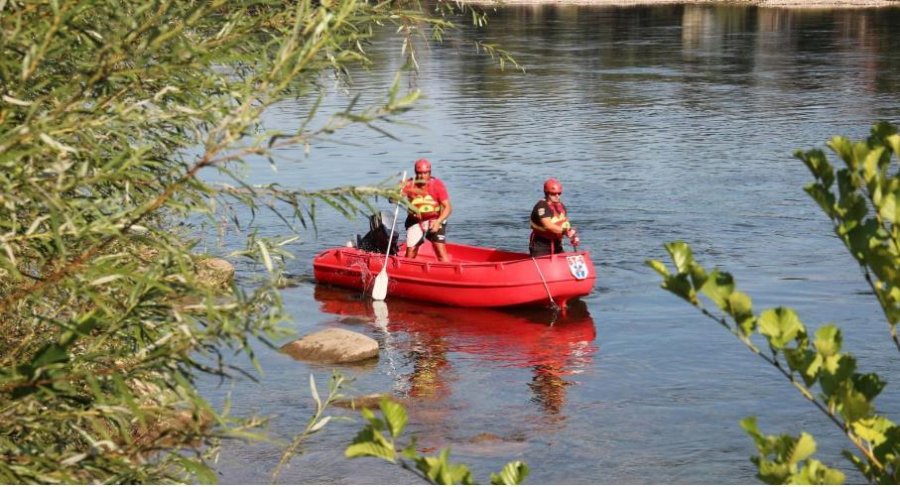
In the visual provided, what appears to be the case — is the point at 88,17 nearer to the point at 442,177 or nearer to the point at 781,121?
the point at 442,177

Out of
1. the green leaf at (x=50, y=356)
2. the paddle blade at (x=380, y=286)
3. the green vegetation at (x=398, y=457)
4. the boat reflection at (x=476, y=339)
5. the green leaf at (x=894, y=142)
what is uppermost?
the green leaf at (x=894, y=142)

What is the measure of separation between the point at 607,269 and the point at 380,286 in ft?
12.9

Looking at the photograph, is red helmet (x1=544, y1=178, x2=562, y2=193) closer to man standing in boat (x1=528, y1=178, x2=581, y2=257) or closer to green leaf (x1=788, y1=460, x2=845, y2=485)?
man standing in boat (x1=528, y1=178, x2=581, y2=257)

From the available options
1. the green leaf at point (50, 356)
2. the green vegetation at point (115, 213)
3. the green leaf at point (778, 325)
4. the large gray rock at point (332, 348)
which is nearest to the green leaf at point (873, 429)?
the green leaf at point (778, 325)

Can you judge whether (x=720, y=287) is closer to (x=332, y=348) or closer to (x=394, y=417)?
(x=394, y=417)

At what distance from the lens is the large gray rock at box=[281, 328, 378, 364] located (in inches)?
683

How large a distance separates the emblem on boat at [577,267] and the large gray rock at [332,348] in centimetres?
303

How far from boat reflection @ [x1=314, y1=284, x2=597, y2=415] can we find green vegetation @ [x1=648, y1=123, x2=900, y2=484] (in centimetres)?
1109

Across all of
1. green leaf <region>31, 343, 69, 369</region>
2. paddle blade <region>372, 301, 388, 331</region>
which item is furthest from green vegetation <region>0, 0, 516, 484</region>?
paddle blade <region>372, 301, 388, 331</region>

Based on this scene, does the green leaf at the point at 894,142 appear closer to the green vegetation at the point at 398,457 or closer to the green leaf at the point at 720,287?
the green leaf at the point at 720,287

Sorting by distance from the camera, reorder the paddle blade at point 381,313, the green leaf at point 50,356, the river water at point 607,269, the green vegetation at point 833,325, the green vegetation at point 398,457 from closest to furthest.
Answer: the green vegetation at point 398,457 < the green vegetation at point 833,325 < the green leaf at point 50,356 < the river water at point 607,269 < the paddle blade at point 381,313

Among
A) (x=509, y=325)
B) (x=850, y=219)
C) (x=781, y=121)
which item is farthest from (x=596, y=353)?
(x=781, y=121)

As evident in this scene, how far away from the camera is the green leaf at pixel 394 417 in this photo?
3805 mm

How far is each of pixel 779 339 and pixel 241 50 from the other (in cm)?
516
